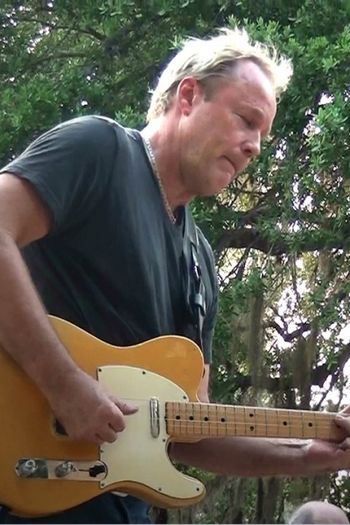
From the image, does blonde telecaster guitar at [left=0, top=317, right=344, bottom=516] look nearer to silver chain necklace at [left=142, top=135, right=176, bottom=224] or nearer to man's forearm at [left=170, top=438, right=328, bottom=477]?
man's forearm at [left=170, top=438, right=328, bottom=477]

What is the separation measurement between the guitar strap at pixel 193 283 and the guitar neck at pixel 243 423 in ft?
0.53

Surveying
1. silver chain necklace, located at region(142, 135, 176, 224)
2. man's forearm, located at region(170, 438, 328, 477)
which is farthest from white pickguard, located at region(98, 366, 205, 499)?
silver chain necklace, located at region(142, 135, 176, 224)

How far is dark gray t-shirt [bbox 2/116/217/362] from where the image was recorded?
4.49 ft

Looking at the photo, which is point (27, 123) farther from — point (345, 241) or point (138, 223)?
point (138, 223)

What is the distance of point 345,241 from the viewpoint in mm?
2697

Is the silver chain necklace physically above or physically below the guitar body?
above

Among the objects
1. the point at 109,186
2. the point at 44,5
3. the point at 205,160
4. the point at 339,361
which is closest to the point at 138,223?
the point at 109,186

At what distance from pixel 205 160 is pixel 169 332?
0.96ft

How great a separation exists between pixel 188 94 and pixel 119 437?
2.01 feet

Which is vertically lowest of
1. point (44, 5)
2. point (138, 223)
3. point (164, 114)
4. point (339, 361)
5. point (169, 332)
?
point (339, 361)

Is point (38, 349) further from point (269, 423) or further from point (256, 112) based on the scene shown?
point (256, 112)

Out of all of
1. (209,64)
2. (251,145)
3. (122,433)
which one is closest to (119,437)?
(122,433)

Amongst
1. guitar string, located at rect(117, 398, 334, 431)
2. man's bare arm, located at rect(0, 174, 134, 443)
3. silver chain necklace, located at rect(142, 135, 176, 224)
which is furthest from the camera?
silver chain necklace, located at rect(142, 135, 176, 224)

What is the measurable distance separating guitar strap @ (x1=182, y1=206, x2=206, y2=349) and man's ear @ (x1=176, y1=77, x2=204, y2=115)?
180 millimetres
